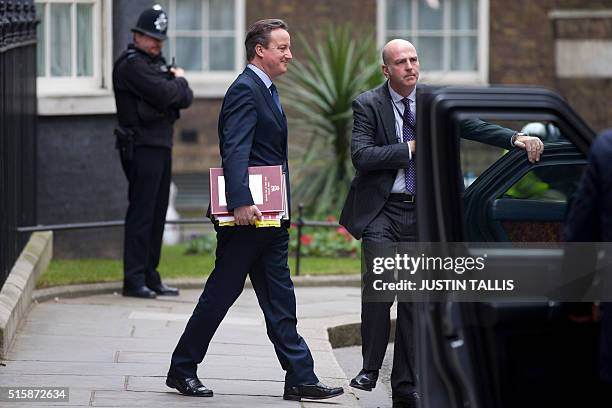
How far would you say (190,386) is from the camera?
6820mm

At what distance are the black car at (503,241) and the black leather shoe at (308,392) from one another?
1497 mm

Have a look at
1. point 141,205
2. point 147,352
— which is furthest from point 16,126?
point 147,352

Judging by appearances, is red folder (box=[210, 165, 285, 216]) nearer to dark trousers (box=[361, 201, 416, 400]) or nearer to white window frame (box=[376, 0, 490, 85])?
dark trousers (box=[361, 201, 416, 400])

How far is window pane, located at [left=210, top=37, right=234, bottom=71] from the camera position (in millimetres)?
17609

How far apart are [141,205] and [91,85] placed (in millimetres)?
2878

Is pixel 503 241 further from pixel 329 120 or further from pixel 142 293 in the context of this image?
pixel 329 120

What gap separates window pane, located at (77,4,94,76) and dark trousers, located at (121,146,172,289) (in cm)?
Result: 272

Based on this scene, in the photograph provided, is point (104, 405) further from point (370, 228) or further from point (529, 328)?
point (529, 328)

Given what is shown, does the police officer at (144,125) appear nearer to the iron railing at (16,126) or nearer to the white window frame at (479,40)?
the iron railing at (16,126)

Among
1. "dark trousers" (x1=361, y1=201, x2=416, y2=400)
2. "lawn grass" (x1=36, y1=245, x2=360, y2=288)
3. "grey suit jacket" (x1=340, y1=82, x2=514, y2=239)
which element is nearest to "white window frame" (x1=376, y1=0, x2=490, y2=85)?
"lawn grass" (x1=36, y1=245, x2=360, y2=288)

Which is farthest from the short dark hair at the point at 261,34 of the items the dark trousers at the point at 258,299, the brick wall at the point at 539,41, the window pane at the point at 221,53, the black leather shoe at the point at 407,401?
the brick wall at the point at 539,41

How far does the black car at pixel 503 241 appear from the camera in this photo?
4586mm

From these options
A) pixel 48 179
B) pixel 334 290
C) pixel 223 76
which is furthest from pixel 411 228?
pixel 223 76

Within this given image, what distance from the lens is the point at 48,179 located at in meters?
12.2
